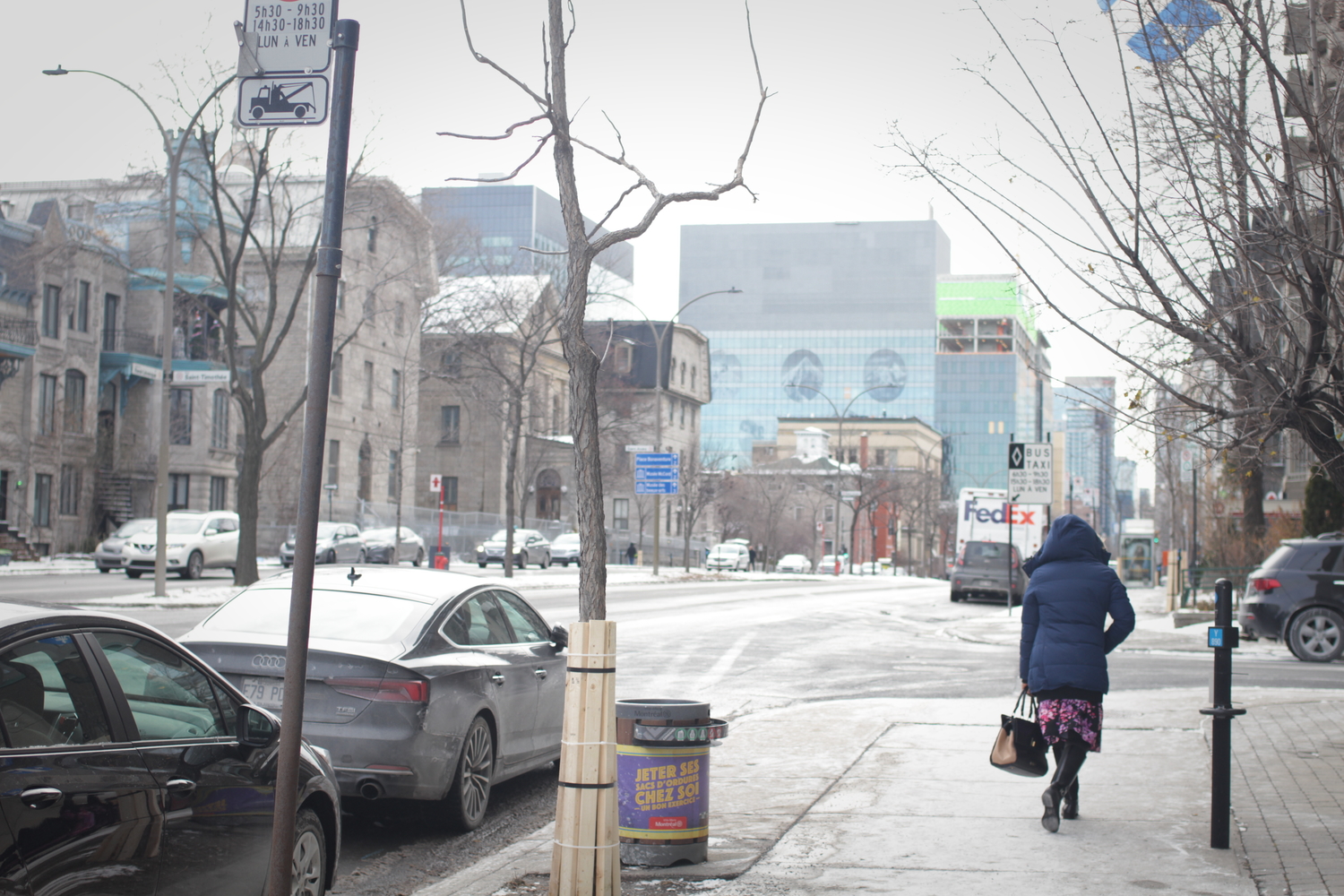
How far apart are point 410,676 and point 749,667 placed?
10931 millimetres

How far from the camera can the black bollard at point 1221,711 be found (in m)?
6.65

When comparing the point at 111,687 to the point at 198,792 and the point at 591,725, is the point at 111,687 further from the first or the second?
the point at 591,725

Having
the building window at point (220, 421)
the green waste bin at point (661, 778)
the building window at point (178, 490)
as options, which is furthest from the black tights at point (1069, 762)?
the building window at point (220, 421)

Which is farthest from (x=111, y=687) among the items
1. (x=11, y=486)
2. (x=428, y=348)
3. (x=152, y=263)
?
(x=428, y=348)

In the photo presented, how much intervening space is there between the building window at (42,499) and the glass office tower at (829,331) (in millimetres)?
144889

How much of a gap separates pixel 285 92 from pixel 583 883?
11.0 ft

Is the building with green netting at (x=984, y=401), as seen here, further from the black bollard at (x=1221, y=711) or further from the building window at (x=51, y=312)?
the black bollard at (x=1221, y=711)

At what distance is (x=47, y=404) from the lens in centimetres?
4562

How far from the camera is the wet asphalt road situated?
786cm

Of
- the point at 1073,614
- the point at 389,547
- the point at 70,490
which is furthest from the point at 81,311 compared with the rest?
the point at 1073,614

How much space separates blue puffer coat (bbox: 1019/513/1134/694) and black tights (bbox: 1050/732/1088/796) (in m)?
0.32

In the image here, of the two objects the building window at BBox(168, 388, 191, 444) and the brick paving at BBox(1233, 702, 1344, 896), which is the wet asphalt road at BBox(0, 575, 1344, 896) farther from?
the building window at BBox(168, 388, 191, 444)

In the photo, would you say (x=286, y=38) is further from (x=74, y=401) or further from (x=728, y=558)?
(x=728, y=558)

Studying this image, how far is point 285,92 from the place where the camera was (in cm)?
502
